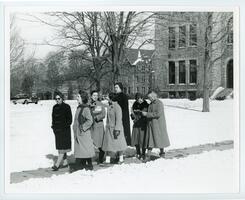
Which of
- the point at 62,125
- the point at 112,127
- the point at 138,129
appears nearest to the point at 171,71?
the point at 138,129

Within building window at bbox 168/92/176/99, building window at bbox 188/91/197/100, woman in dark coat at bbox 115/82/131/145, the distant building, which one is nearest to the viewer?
woman in dark coat at bbox 115/82/131/145

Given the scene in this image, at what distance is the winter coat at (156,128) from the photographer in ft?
21.1

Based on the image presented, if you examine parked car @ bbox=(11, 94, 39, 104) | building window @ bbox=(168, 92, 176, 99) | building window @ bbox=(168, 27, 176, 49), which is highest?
building window @ bbox=(168, 27, 176, 49)

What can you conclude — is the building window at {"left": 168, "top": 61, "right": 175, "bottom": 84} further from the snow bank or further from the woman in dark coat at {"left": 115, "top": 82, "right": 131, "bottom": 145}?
the woman in dark coat at {"left": 115, "top": 82, "right": 131, "bottom": 145}

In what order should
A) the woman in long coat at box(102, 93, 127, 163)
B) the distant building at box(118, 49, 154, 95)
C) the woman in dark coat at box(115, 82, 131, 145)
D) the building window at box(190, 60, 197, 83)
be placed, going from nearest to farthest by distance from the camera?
the woman in long coat at box(102, 93, 127, 163)
the woman in dark coat at box(115, 82, 131, 145)
the distant building at box(118, 49, 154, 95)
the building window at box(190, 60, 197, 83)

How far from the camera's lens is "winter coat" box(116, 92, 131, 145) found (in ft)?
21.0

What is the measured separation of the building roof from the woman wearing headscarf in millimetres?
1104

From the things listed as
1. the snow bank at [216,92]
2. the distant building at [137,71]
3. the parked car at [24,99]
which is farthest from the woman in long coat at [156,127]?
the parked car at [24,99]

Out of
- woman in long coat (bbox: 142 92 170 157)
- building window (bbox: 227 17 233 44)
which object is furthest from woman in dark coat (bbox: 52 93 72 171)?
building window (bbox: 227 17 233 44)

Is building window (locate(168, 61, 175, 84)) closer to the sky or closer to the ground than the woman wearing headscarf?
closer to the sky

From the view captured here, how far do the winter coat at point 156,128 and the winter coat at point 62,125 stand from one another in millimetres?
1247

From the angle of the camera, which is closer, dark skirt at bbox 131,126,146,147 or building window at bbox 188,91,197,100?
dark skirt at bbox 131,126,146,147

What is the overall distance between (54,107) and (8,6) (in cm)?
166

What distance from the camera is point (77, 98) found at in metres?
6.04
